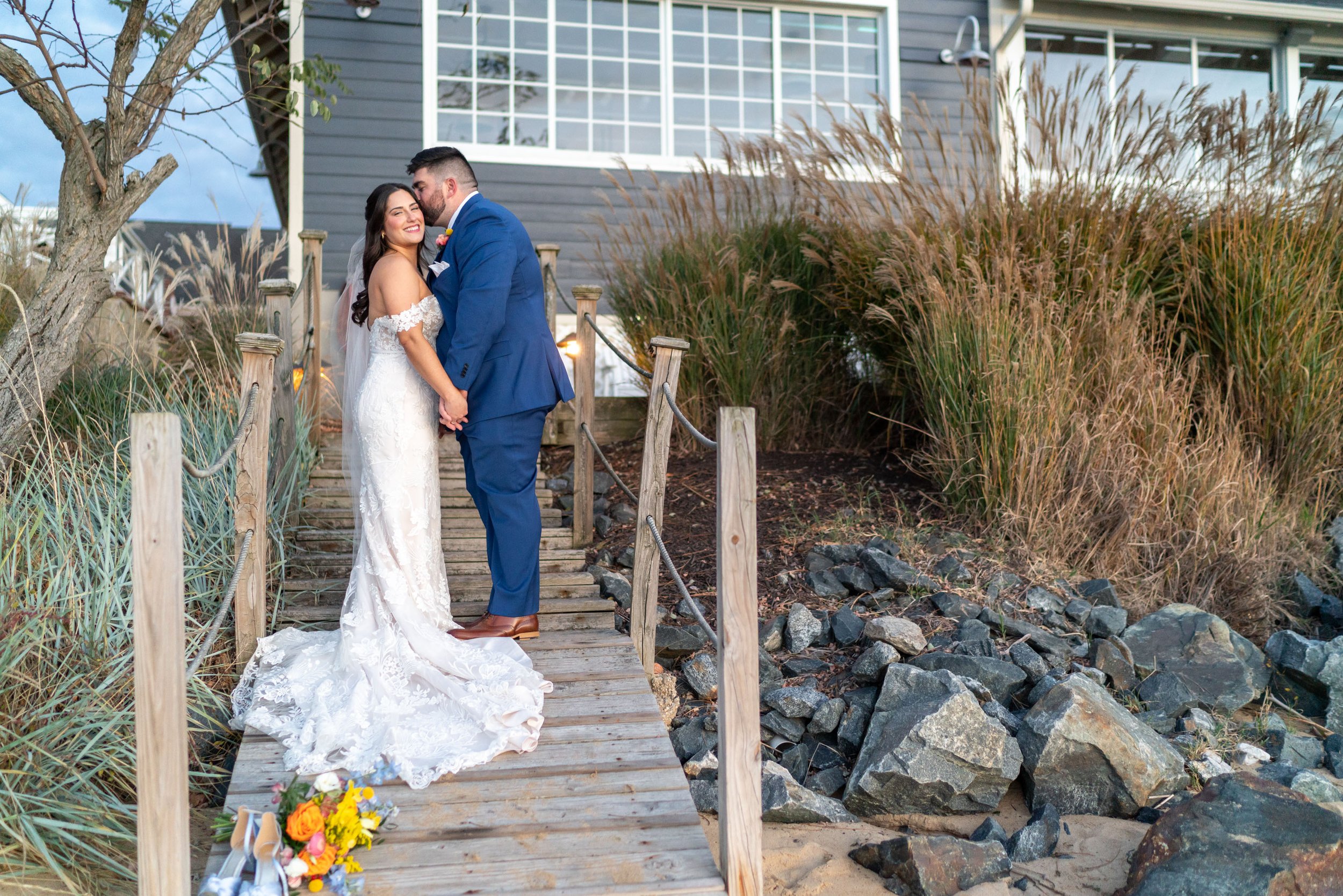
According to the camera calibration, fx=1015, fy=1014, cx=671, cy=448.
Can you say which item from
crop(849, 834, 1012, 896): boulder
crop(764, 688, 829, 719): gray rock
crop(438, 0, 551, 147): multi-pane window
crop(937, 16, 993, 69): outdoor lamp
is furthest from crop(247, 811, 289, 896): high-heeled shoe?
crop(937, 16, 993, 69): outdoor lamp

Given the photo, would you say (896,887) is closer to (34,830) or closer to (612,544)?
(34,830)

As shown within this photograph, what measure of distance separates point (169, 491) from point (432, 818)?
3.57 ft

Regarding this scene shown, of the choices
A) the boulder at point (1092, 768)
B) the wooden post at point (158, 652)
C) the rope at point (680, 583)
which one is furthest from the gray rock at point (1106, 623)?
the wooden post at point (158, 652)

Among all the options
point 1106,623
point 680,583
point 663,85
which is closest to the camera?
point 680,583

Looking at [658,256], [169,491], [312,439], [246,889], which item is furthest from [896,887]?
[658,256]

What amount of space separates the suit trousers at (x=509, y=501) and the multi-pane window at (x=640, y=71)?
227 inches

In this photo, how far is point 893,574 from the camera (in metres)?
4.52

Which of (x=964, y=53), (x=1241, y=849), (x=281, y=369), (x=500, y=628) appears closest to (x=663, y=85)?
(x=964, y=53)

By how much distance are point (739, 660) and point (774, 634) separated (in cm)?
182

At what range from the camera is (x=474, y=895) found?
90.6 inches

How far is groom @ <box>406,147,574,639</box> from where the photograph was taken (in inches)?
142

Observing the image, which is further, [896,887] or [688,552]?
[688,552]

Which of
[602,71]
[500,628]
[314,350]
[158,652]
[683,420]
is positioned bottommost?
[500,628]

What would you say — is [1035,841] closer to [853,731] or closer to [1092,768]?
[1092,768]
